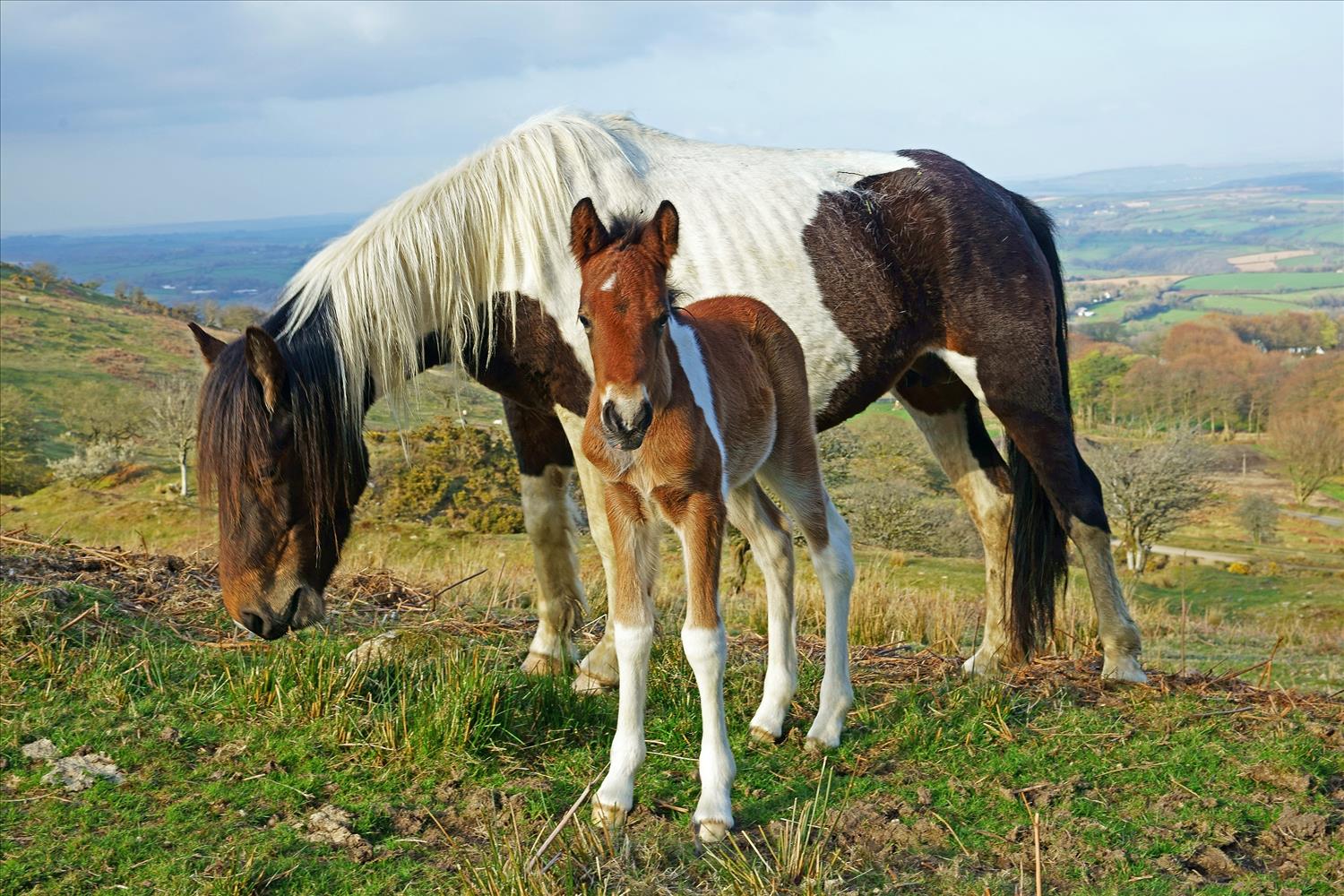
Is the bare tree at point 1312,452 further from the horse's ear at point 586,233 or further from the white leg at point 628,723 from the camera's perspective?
the horse's ear at point 586,233

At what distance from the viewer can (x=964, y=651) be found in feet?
23.5

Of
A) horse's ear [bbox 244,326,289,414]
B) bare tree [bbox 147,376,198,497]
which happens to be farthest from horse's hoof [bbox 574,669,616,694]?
bare tree [bbox 147,376,198,497]

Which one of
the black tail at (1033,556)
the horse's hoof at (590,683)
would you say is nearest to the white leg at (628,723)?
the horse's hoof at (590,683)

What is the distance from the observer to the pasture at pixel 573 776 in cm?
356

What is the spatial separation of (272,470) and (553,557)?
1.77m

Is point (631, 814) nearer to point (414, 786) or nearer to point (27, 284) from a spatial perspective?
point (414, 786)

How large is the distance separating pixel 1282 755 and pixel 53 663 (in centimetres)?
584

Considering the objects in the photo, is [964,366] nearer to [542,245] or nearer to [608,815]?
[542,245]

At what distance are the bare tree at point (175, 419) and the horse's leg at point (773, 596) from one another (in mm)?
25327

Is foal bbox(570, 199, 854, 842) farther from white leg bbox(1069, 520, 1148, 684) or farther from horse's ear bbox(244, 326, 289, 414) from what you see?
white leg bbox(1069, 520, 1148, 684)

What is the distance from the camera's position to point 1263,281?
146250 millimetres

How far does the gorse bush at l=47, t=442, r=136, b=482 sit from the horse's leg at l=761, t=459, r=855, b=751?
94.6 feet

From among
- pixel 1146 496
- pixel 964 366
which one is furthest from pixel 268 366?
pixel 1146 496

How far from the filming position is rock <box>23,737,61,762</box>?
4.38 m
